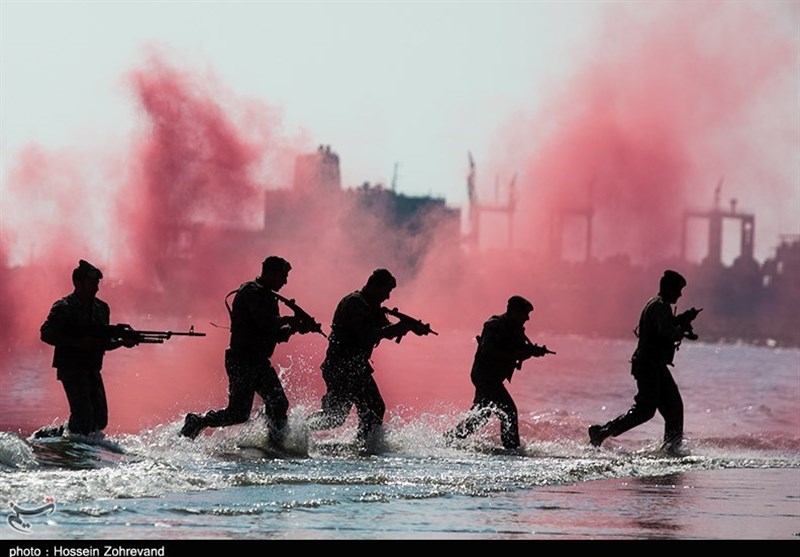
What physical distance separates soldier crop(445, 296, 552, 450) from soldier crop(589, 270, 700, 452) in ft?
3.34

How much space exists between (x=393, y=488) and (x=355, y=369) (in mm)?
4094

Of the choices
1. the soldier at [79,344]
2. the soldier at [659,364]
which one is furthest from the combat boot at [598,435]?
the soldier at [79,344]

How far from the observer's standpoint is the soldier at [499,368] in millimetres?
19656

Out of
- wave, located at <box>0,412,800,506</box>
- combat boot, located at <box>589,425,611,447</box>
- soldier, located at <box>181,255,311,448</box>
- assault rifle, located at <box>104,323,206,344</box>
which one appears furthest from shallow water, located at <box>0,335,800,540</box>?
assault rifle, located at <box>104,323,206,344</box>

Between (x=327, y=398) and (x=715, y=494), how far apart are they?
4486 mm

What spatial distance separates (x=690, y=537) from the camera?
12430 millimetres

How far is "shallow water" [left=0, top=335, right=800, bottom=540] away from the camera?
1220 cm

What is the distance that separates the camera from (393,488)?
14.6 meters

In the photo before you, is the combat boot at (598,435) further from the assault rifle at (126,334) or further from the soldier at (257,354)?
the assault rifle at (126,334)

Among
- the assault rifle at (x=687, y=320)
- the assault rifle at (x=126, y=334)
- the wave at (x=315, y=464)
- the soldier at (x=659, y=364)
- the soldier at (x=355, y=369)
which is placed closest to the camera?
the wave at (x=315, y=464)

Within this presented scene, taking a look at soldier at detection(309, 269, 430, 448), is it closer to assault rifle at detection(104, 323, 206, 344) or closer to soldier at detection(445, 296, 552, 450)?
soldier at detection(445, 296, 552, 450)

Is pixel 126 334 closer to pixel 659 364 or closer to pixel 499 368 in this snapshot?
pixel 499 368

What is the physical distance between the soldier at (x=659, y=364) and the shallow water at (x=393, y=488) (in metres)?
0.34
